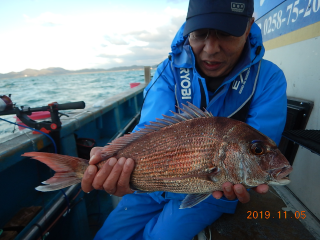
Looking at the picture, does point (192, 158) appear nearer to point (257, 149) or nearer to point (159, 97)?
point (257, 149)

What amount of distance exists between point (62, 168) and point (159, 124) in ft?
2.97

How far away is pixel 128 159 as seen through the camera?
1.53 m

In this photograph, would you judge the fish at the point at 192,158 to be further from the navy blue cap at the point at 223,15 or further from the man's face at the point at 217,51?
the navy blue cap at the point at 223,15

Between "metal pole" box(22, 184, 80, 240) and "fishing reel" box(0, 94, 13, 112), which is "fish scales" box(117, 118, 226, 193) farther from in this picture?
"fishing reel" box(0, 94, 13, 112)

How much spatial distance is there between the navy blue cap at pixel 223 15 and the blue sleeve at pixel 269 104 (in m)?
0.61

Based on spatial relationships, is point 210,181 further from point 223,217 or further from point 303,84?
point 303,84

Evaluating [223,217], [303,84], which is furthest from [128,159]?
[303,84]

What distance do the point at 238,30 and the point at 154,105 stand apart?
3.50 ft

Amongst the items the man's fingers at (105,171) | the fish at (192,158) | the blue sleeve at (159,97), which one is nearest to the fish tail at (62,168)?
the fish at (192,158)

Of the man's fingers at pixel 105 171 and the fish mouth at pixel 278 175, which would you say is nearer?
the fish mouth at pixel 278 175

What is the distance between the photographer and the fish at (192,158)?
1.30 metres

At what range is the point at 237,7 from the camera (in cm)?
165

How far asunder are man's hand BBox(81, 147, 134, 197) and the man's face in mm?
1231
